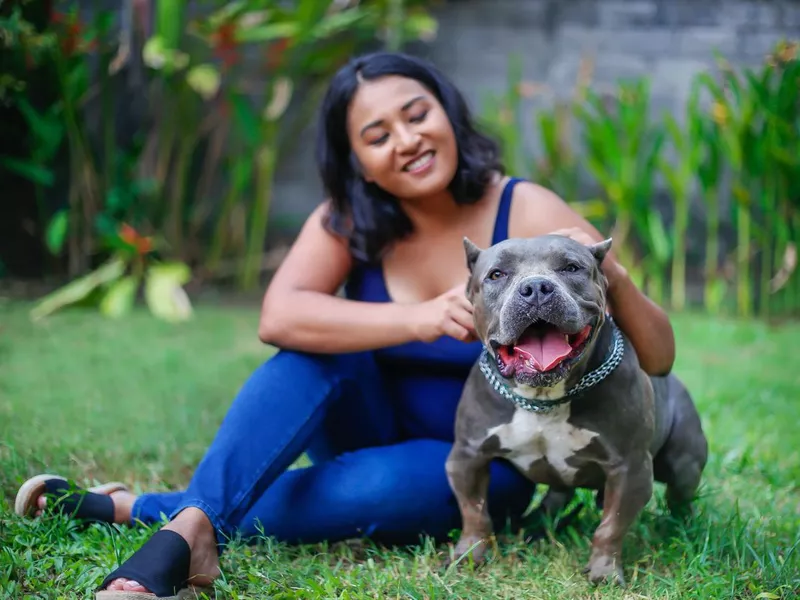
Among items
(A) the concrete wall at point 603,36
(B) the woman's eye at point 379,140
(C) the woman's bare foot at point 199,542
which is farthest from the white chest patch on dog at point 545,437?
(A) the concrete wall at point 603,36

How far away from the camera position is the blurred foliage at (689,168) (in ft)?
18.5

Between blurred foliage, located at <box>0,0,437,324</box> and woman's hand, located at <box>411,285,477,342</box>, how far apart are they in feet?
12.4

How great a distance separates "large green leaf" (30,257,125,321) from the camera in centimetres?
577

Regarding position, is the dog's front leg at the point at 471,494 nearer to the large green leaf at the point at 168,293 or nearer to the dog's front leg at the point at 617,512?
the dog's front leg at the point at 617,512

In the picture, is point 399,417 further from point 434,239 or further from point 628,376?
point 628,376

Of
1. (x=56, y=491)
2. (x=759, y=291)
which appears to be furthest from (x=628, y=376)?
(x=759, y=291)

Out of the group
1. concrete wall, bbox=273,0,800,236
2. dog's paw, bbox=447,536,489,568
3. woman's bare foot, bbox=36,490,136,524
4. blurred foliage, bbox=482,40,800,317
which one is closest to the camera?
dog's paw, bbox=447,536,489,568

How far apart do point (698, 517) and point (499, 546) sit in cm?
54

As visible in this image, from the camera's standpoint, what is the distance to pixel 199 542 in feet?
7.23

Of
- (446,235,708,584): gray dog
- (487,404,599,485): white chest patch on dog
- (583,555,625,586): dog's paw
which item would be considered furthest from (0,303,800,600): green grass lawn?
(487,404,599,485): white chest patch on dog

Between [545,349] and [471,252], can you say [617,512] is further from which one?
[471,252]

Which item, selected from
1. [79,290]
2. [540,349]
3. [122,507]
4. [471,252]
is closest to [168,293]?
[79,290]

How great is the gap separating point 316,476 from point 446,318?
620 millimetres

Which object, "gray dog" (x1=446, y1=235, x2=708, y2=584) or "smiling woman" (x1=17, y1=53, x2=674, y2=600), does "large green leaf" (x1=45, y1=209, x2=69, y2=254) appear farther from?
"gray dog" (x1=446, y1=235, x2=708, y2=584)
